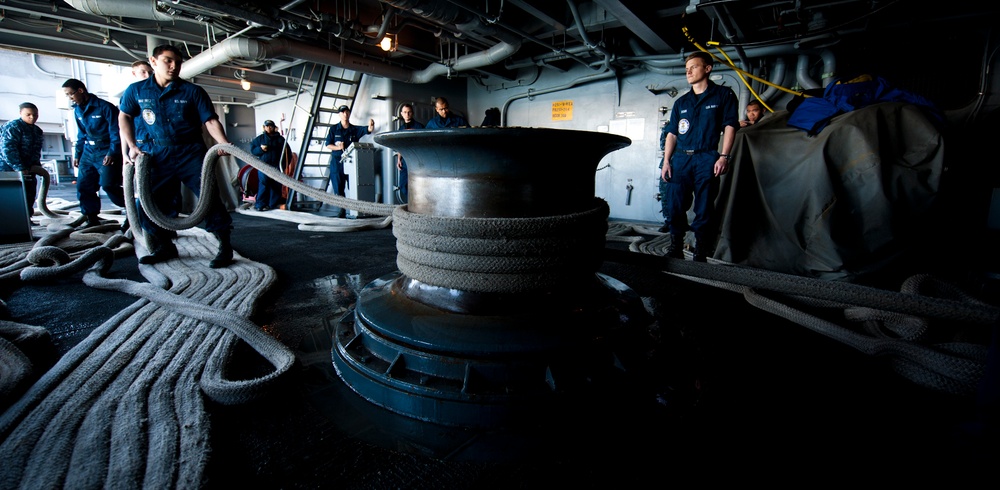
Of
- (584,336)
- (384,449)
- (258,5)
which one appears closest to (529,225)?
(584,336)

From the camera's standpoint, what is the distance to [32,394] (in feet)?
3.93

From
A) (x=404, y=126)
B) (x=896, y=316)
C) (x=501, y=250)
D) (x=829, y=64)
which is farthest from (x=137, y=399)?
(x=829, y=64)

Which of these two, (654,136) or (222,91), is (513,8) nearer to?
(654,136)

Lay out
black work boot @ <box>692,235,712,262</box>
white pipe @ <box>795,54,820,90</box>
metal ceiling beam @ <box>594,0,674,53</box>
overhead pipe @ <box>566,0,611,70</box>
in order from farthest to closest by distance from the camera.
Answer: white pipe @ <box>795,54,820,90</box>, overhead pipe @ <box>566,0,611,70</box>, metal ceiling beam @ <box>594,0,674,53</box>, black work boot @ <box>692,235,712,262</box>

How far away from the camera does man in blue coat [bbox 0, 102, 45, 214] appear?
5.60 m

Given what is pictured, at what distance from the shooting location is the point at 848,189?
8.87 feet

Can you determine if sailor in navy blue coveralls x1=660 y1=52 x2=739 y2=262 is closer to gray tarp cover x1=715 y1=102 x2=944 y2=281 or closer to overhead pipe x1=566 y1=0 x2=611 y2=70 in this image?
gray tarp cover x1=715 y1=102 x2=944 y2=281

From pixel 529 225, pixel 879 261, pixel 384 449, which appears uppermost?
pixel 529 225

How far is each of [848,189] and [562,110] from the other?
17.9ft

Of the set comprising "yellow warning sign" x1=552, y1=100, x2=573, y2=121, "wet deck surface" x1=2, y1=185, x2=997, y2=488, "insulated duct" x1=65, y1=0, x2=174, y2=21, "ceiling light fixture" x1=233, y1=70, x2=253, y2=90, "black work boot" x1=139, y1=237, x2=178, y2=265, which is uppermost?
"ceiling light fixture" x1=233, y1=70, x2=253, y2=90

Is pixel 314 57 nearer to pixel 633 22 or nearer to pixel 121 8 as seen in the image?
pixel 121 8

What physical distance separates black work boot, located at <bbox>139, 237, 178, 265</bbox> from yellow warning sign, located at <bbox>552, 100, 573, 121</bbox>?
607 cm

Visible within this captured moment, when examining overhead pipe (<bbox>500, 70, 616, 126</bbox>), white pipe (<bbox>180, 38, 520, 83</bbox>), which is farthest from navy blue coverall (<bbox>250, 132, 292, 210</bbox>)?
overhead pipe (<bbox>500, 70, 616, 126</bbox>)

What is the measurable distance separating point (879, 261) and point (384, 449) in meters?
3.00
